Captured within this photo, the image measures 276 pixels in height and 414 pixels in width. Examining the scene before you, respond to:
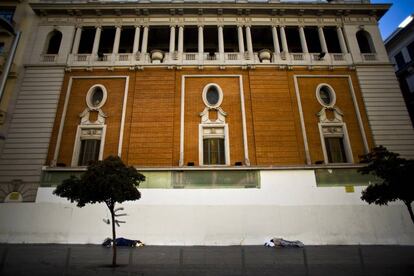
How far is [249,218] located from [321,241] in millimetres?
4708

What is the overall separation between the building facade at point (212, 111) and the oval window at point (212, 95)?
11 centimetres

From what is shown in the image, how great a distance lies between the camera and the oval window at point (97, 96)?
19.6m

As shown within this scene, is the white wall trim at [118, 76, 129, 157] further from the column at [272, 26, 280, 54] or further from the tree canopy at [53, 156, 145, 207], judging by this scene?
the column at [272, 26, 280, 54]

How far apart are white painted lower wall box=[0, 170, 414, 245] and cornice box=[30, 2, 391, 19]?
53.5ft

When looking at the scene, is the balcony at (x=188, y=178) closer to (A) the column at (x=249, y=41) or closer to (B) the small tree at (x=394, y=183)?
(B) the small tree at (x=394, y=183)

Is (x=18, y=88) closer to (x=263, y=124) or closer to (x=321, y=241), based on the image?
(x=263, y=124)

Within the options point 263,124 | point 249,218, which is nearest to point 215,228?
point 249,218

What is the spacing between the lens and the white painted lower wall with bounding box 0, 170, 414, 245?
1525 centimetres

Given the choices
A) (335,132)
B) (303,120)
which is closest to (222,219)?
(303,120)

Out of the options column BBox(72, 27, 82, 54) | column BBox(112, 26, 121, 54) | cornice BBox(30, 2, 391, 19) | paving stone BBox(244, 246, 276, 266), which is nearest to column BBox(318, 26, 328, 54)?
cornice BBox(30, 2, 391, 19)

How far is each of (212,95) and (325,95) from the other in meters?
9.54

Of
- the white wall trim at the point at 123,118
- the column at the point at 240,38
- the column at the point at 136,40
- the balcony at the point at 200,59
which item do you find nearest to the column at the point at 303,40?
the balcony at the point at 200,59

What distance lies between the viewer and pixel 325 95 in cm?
2014

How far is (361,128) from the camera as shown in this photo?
18438 millimetres
